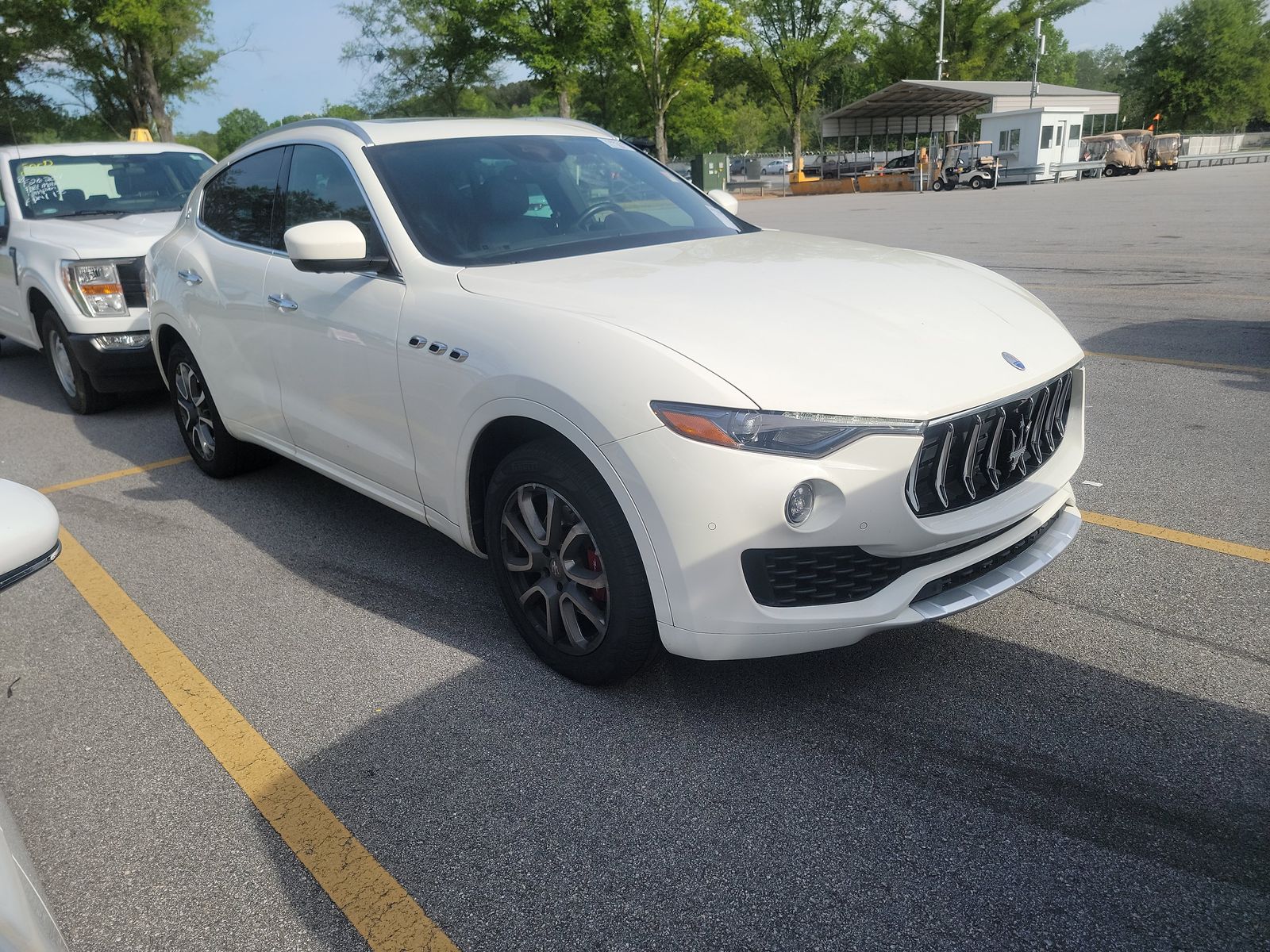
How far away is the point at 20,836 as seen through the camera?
147 centimetres

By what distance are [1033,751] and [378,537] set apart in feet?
9.80

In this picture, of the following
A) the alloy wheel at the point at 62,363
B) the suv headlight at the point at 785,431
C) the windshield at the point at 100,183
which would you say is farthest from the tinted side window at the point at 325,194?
the windshield at the point at 100,183

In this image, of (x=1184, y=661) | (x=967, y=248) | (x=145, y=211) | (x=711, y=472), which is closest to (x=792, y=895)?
(x=711, y=472)

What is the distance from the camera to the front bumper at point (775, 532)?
97.3 inches

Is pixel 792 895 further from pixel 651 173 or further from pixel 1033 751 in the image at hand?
pixel 651 173

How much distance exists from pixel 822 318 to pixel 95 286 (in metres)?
5.72

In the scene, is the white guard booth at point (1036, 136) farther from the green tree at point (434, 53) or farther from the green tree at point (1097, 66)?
the green tree at point (1097, 66)

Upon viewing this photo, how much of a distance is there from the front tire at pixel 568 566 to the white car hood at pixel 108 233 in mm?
4772

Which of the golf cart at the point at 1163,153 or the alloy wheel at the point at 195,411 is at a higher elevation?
the alloy wheel at the point at 195,411

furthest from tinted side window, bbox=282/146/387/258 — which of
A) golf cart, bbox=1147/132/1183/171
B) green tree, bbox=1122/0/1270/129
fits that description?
green tree, bbox=1122/0/1270/129

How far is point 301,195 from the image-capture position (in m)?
4.16

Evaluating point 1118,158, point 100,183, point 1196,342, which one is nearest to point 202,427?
point 100,183

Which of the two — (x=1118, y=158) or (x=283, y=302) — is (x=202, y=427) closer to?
(x=283, y=302)

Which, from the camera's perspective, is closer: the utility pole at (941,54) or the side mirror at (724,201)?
the side mirror at (724,201)
